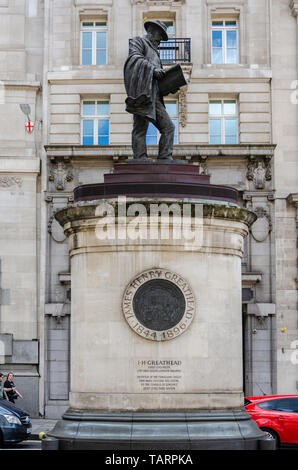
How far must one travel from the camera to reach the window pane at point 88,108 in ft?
109

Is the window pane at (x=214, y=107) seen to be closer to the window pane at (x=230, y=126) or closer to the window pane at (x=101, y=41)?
the window pane at (x=230, y=126)

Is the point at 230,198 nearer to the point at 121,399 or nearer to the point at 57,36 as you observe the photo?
the point at 121,399

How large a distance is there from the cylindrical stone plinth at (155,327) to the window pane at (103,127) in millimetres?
18487

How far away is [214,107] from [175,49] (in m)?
2.56

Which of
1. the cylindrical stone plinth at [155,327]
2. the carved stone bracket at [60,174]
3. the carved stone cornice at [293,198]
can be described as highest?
the carved stone bracket at [60,174]

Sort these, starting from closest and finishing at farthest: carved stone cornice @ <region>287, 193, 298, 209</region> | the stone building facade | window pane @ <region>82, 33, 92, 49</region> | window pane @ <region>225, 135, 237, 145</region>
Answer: the stone building facade
carved stone cornice @ <region>287, 193, 298, 209</region>
window pane @ <region>225, 135, 237, 145</region>
window pane @ <region>82, 33, 92, 49</region>

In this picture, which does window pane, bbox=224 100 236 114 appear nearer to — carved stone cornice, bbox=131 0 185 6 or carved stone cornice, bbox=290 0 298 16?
carved stone cornice, bbox=290 0 298 16

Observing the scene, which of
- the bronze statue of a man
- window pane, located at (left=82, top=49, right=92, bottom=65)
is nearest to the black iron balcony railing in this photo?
window pane, located at (left=82, top=49, right=92, bottom=65)

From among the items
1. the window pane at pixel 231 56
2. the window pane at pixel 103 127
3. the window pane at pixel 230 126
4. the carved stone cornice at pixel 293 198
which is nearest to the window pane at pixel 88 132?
the window pane at pixel 103 127

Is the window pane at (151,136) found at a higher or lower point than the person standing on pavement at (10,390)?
higher

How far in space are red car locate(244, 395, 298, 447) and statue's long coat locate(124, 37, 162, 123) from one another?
8714mm

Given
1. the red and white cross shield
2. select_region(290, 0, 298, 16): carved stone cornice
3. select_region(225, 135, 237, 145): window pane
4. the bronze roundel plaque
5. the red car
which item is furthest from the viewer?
select_region(225, 135, 237, 145): window pane

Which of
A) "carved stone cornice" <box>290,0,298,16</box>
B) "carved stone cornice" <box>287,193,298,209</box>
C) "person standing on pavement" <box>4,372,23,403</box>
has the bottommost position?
"person standing on pavement" <box>4,372,23,403</box>

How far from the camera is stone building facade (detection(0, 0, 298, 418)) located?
3131 cm
